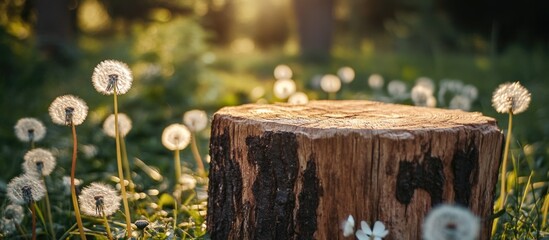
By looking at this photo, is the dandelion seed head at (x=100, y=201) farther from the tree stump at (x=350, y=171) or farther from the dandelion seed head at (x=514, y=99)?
the dandelion seed head at (x=514, y=99)

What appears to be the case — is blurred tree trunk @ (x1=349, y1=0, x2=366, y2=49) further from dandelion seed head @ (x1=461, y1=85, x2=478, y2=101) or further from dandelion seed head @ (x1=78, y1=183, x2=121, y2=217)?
dandelion seed head @ (x1=78, y1=183, x2=121, y2=217)

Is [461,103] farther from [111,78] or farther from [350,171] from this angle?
[111,78]

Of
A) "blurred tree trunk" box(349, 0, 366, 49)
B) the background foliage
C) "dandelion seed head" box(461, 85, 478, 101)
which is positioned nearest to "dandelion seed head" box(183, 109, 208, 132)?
the background foliage

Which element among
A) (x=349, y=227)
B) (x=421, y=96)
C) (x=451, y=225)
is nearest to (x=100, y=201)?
(x=349, y=227)

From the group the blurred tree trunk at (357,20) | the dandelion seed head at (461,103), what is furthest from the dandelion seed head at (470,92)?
the blurred tree trunk at (357,20)

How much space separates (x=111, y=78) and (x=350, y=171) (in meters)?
0.85

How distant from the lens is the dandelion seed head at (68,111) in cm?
215

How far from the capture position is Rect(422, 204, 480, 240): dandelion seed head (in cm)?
155

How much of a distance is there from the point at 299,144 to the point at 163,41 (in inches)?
193

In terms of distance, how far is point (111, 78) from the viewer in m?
2.11

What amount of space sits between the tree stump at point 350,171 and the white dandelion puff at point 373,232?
111 millimetres

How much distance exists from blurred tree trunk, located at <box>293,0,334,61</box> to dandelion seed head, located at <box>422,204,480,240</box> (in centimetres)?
1157

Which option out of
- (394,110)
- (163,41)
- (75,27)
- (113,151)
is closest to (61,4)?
(163,41)

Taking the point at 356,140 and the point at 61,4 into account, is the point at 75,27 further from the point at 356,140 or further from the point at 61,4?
the point at 356,140
